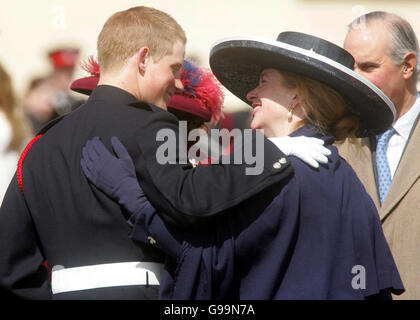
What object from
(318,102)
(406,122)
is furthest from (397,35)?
(318,102)

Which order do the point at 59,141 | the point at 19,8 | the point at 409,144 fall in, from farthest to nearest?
the point at 19,8 < the point at 409,144 < the point at 59,141

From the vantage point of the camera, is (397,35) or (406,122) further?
(397,35)

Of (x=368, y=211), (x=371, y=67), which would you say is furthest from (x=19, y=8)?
(x=368, y=211)

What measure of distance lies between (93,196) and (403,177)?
153 cm

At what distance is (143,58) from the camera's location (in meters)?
3.11

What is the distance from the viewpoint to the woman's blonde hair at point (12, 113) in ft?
13.8

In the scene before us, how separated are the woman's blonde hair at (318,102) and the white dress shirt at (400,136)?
2.98 ft

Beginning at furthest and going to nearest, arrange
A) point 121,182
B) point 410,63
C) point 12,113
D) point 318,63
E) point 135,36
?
point 12,113 → point 410,63 → point 135,36 → point 318,63 → point 121,182

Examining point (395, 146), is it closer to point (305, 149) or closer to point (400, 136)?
point (400, 136)

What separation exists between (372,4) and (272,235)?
197 inches

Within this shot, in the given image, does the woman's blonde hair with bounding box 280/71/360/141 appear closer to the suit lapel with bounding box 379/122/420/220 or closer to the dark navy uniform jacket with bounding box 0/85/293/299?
the dark navy uniform jacket with bounding box 0/85/293/299

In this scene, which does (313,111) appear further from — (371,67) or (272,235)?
(371,67)

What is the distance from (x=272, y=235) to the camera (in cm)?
287

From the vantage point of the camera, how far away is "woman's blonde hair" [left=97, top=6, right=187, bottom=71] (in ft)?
10.2
